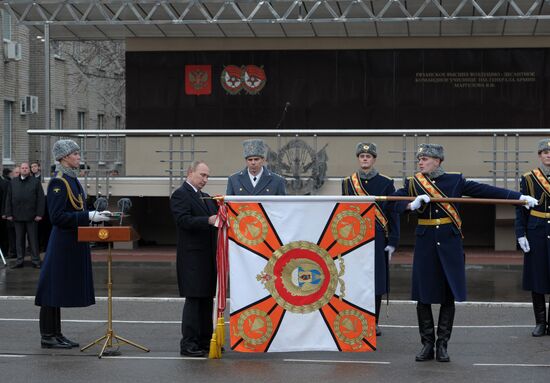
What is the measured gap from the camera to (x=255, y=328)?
34.9ft

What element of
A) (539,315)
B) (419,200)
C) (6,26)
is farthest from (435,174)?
(6,26)

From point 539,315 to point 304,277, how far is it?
3.21 m

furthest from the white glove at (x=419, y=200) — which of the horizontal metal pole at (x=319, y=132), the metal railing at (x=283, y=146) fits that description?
the horizontal metal pole at (x=319, y=132)

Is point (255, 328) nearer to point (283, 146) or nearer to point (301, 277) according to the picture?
point (301, 277)

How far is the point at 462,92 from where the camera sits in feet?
81.6

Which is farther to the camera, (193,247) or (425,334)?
(193,247)

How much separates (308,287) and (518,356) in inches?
86.1

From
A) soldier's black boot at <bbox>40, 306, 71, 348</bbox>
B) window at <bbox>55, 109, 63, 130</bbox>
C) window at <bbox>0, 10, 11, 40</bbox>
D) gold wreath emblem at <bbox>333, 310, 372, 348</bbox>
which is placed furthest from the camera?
window at <bbox>55, 109, 63, 130</bbox>

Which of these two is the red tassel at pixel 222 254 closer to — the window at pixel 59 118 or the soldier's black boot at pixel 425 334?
the soldier's black boot at pixel 425 334

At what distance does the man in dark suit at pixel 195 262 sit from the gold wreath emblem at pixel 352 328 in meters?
1.33

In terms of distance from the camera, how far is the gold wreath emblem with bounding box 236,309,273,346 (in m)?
10.6

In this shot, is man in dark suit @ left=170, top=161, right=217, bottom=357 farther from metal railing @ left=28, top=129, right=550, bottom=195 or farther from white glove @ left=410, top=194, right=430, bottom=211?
metal railing @ left=28, top=129, right=550, bottom=195

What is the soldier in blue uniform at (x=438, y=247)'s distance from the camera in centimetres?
1079

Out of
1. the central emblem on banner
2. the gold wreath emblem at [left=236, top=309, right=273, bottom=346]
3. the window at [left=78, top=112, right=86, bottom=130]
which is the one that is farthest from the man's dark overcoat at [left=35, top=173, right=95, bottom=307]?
the window at [left=78, top=112, right=86, bottom=130]
